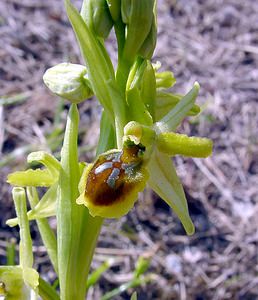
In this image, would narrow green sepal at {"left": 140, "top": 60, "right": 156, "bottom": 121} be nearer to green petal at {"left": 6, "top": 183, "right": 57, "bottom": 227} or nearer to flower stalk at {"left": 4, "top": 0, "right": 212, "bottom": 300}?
flower stalk at {"left": 4, "top": 0, "right": 212, "bottom": 300}

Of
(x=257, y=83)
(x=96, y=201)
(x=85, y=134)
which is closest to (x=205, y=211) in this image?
(x=85, y=134)

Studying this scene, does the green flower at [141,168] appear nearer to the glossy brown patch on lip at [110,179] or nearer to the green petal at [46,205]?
the glossy brown patch on lip at [110,179]

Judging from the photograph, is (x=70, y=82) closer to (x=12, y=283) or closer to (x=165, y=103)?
(x=165, y=103)

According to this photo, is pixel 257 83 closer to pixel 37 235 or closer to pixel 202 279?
pixel 202 279

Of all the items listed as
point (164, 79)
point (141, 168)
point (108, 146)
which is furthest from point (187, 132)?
point (141, 168)

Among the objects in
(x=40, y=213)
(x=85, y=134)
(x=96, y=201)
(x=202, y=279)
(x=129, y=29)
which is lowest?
(x=202, y=279)

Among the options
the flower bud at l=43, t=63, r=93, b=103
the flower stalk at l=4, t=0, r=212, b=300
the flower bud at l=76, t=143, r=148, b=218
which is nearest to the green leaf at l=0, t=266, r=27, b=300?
the flower stalk at l=4, t=0, r=212, b=300
